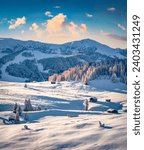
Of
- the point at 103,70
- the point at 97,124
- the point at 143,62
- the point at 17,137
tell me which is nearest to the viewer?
the point at 143,62

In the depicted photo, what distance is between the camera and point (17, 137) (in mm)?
11422

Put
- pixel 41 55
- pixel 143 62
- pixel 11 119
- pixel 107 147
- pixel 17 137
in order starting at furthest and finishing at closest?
pixel 41 55, pixel 11 119, pixel 17 137, pixel 107 147, pixel 143 62

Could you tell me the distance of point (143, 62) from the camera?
30.5 feet

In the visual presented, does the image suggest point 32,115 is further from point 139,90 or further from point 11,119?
point 139,90

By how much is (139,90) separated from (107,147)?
2221 millimetres

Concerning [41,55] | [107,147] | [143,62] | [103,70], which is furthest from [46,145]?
[41,55]

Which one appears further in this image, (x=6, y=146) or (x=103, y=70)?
(x=103, y=70)

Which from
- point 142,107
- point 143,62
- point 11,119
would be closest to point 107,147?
point 142,107

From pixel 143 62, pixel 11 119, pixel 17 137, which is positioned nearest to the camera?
pixel 143 62

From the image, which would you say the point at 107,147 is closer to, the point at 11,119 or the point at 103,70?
the point at 11,119

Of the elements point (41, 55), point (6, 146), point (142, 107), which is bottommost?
point (6, 146)

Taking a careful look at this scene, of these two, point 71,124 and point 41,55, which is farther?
point 41,55

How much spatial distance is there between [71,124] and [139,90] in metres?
4.16

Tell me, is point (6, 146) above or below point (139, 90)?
below
